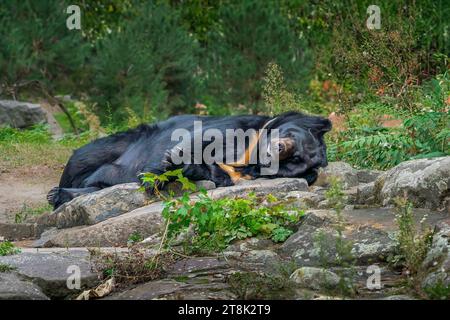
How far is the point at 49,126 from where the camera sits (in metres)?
16.1

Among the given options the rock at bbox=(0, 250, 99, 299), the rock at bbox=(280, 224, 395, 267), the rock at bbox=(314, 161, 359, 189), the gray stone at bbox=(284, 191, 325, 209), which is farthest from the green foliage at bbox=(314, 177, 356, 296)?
the rock at bbox=(314, 161, 359, 189)

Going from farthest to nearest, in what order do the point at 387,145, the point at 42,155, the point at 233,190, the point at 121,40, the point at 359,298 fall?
the point at 121,40, the point at 42,155, the point at 387,145, the point at 233,190, the point at 359,298

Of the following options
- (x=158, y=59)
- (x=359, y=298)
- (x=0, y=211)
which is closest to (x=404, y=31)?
(x=0, y=211)

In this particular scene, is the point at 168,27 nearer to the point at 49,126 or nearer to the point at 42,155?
the point at 49,126

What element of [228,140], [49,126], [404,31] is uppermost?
[404,31]

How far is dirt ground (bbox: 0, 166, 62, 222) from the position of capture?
30.2ft

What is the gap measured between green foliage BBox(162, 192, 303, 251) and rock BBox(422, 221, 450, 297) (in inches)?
43.9

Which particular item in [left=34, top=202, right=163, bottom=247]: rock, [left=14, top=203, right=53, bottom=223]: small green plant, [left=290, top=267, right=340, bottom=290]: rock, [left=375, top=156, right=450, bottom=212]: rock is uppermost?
[left=375, top=156, right=450, bottom=212]: rock

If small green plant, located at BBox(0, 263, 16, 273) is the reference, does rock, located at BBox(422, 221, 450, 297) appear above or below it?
above

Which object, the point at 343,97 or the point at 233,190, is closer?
the point at 233,190

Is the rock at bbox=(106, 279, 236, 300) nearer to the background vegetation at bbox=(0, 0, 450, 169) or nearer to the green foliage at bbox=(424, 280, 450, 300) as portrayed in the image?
the green foliage at bbox=(424, 280, 450, 300)

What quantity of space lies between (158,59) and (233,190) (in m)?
9.74

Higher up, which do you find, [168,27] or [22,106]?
[168,27]

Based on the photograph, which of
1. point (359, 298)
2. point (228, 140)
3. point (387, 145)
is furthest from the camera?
point (387, 145)
